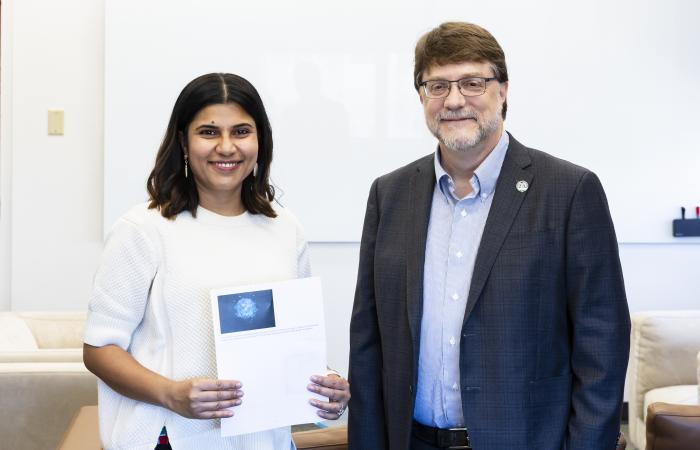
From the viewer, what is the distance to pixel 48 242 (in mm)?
4859

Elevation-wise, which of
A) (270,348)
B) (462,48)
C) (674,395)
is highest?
(462,48)

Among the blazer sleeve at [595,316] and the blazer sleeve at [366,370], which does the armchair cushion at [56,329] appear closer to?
the blazer sleeve at [366,370]

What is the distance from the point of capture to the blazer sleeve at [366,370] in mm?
2051

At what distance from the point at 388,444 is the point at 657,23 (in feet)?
12.9

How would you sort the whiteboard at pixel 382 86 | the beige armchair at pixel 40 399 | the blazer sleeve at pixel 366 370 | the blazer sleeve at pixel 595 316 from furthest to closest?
the whiteboard at pixel 382 86, the beige armchair at pixel 40 399, the blazer sleeve at pixel 366 370, the blazer sleeve at pixel 595 316

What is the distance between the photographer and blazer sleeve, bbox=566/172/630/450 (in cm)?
180

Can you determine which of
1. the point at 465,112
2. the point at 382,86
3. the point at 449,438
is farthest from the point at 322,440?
the point at 382,86

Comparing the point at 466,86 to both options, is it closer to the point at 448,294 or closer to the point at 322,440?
the point at 448,294

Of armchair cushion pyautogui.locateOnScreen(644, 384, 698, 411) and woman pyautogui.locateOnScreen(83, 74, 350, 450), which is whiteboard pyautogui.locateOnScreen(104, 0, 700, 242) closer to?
armchair cushion pyautogui.locateOnScreen(644, 384, 698, 411)

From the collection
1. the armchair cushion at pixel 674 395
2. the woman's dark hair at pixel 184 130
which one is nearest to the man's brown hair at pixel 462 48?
the woman's dark hair at pixel 184 130

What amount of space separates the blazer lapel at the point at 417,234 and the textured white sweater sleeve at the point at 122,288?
1.88ft

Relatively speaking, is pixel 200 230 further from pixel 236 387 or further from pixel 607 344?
pixel 607 344

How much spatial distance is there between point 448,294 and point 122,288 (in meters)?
0.71

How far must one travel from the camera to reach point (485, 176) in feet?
6.36
